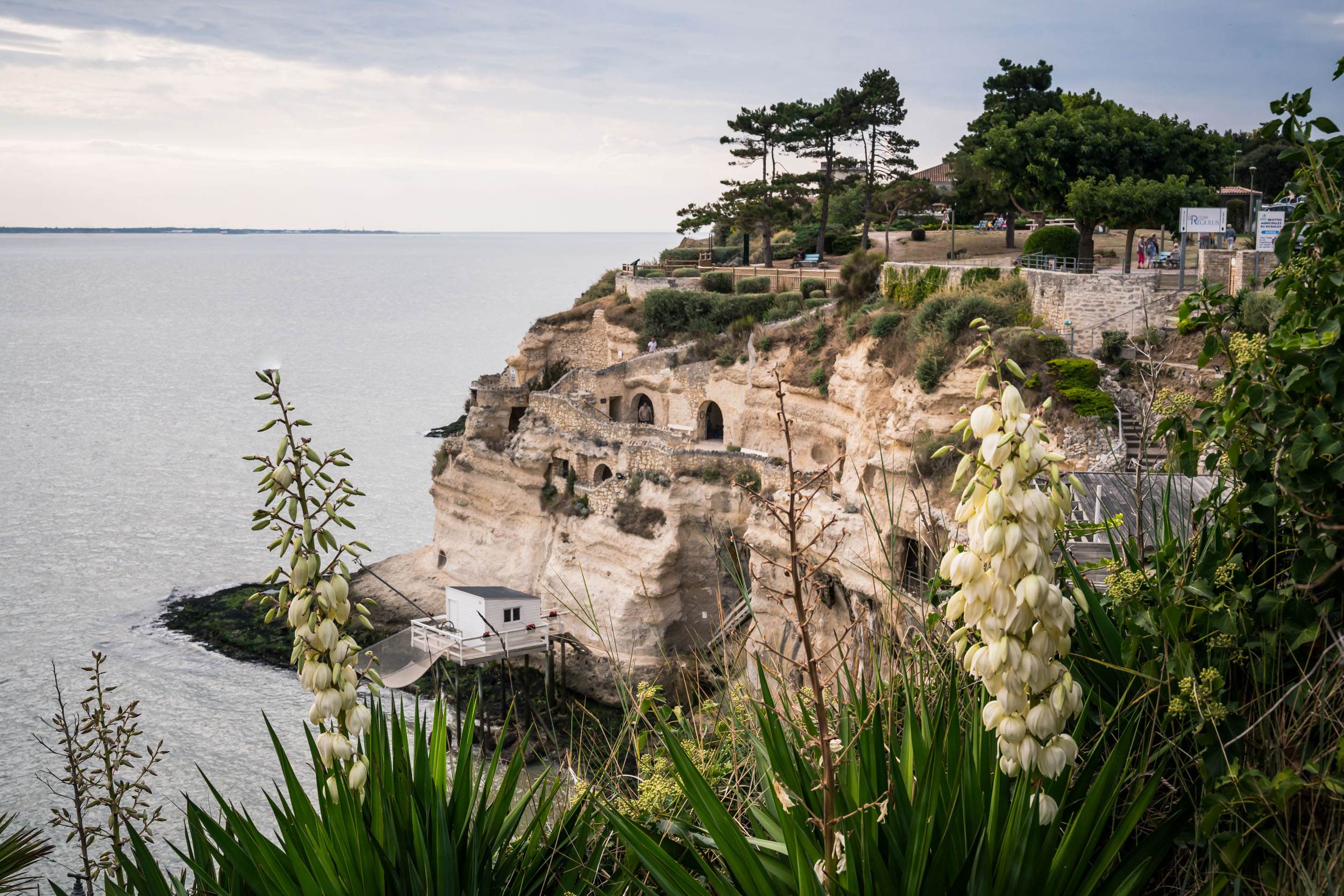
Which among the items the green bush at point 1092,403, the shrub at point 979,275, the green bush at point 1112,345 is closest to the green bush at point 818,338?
the shrub at point 979,275

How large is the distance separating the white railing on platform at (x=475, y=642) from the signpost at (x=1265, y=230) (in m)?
17.2

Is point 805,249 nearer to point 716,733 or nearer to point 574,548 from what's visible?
point 574,548

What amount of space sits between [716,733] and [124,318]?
151m

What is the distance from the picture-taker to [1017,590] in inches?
115

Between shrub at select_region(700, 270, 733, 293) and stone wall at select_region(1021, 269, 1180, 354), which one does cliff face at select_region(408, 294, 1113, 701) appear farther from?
shrub at select_region(700, 270, 733, 293)

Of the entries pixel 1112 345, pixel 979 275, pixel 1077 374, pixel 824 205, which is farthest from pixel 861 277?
pixel 824 205

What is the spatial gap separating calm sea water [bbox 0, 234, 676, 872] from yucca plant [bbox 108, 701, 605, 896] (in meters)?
1.84

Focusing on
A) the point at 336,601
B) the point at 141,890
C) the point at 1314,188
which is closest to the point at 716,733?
the point at 336,601

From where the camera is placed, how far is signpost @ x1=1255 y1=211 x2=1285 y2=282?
68.5ft

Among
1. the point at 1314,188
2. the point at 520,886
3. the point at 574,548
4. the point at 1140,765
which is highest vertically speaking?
the point at 1314,188

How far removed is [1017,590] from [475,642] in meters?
25.3

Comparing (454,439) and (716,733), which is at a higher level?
(716,733)

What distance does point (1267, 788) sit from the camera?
327cm

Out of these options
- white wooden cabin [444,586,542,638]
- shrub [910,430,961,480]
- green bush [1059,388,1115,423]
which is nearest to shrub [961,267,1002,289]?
shrub [910,430,961,480]
